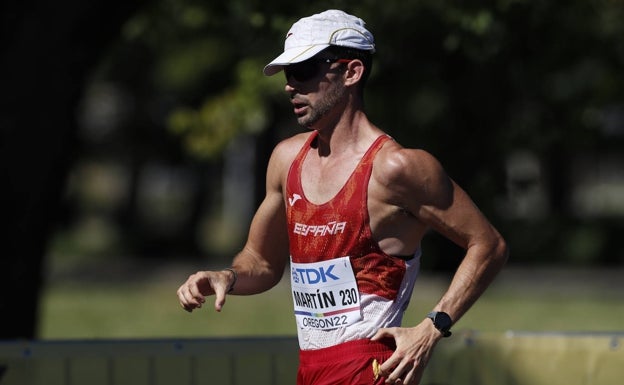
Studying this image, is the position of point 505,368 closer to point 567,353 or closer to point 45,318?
point 567,353

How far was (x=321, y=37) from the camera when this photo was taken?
505 cm

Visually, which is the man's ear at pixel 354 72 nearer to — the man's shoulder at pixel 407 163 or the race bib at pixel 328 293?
the man's shoulder at pixel 407 163

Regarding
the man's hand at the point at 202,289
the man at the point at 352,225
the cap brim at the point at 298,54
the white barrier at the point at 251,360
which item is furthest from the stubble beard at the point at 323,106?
the white barrier at the point at 251,360

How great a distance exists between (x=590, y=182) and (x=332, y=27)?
71.0 meters

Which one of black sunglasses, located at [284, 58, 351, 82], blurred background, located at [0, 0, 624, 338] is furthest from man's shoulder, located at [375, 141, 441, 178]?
blurred background, located at [0, 0, 624, 338]

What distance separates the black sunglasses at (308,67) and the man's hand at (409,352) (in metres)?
0.98

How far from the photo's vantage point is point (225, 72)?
27.8 meters

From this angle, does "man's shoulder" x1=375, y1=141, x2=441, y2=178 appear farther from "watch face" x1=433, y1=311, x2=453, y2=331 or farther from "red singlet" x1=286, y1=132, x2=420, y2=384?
"watch face" x1=433, y1=311, x2=453, y2=331

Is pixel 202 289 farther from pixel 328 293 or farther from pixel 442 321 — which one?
pixel 442 321

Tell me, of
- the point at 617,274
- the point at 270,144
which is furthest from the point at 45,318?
the point at 617,274

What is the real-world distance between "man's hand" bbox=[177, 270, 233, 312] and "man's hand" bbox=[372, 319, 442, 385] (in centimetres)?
64

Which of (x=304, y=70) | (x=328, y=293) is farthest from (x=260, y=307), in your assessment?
(x=304, y=70)

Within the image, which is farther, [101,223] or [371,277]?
[101,223]

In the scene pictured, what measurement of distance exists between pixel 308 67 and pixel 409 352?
1.11 m
